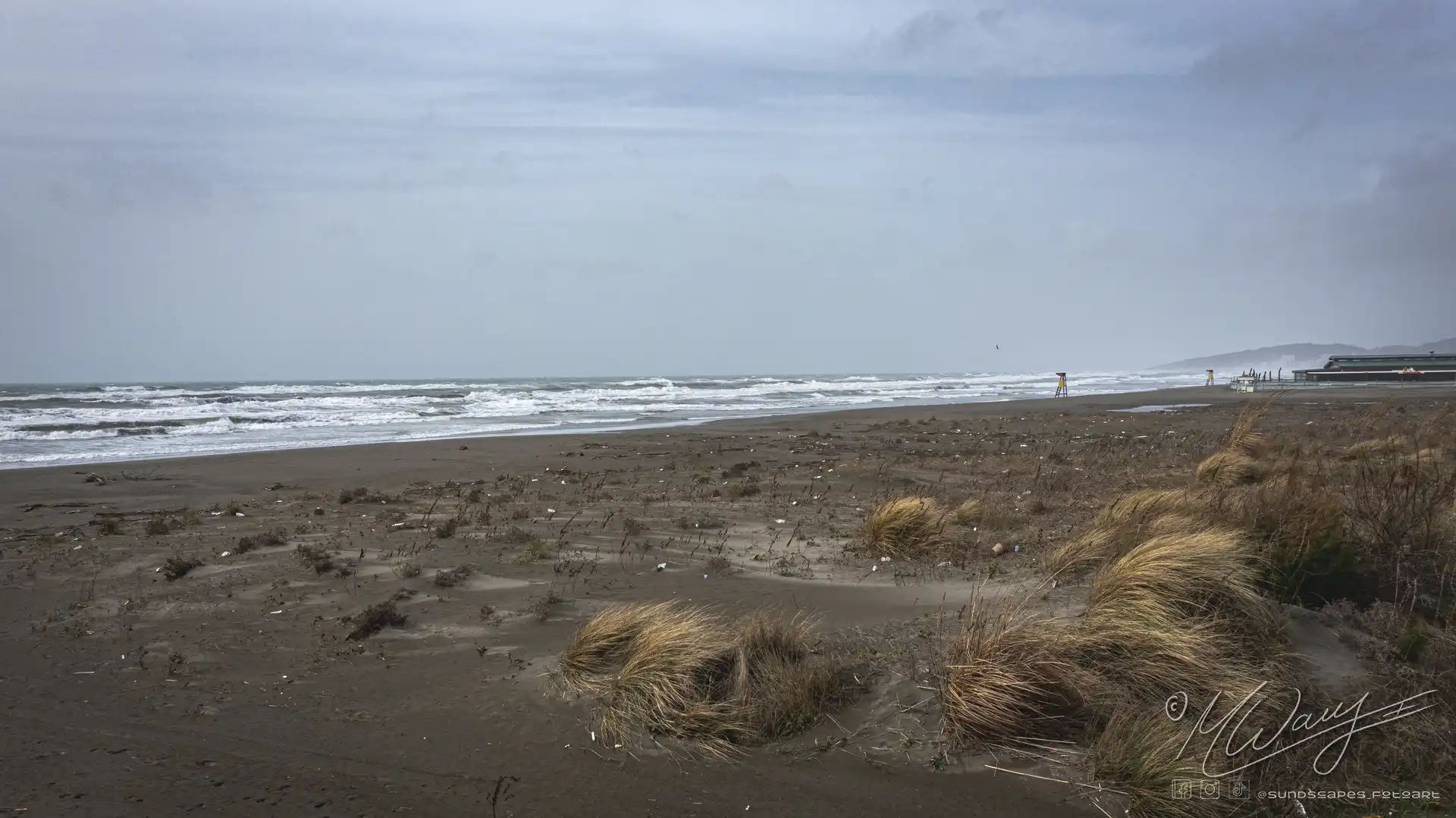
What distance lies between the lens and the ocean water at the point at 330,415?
992 inches

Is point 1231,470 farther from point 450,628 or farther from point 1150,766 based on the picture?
point 450,628

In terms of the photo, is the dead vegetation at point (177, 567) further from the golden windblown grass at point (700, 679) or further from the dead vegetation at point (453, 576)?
the golden windblown grass at point (700, 679)

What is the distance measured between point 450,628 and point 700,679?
2.57 meters

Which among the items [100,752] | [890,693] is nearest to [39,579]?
[100,752]

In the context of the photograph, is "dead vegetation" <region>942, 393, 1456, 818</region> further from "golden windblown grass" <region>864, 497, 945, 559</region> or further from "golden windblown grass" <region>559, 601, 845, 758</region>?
"golden windblown grass" <region>864, 497, 945, 559</region>

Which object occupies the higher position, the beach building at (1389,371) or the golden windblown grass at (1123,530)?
the beach building at (1389,371)

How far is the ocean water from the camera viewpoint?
25.2m

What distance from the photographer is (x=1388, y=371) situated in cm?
5538

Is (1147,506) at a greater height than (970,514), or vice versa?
(1147,506)

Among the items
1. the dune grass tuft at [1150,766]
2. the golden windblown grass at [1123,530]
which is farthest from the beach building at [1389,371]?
the dune grass tuft at [1150,766]

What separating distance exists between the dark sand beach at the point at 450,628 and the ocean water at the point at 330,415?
11.3 metres

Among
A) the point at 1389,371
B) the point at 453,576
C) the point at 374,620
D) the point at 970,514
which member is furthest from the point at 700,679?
the point at 1389,371

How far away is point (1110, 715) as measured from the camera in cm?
463

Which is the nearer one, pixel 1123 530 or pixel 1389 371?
pixel 1123 530
